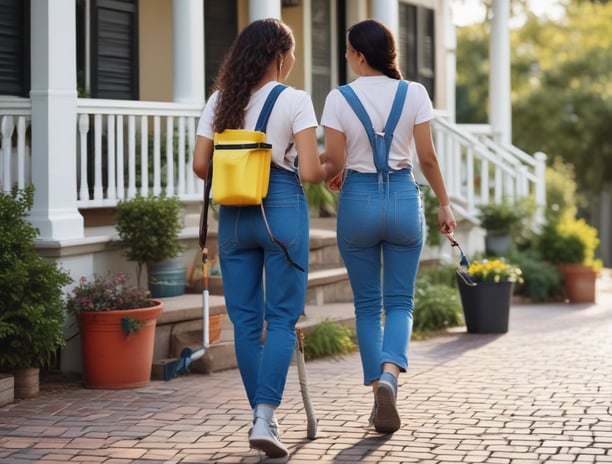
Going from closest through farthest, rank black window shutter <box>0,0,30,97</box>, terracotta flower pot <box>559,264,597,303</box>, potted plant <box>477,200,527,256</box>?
1. black window shutter <box>0,0,30,97</box>
2. terracotta flower pot <box>559,264,597,303</box>
3. potted plant <box>477,200,527,256</box>

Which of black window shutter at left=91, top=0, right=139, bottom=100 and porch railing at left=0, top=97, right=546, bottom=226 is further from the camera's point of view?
black window shutter at left=91, top=0, right=139, bottom=100

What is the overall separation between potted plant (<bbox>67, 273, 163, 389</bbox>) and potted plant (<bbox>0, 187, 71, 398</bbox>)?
25 cm

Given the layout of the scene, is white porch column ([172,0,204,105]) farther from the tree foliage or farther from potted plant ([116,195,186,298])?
the tree foliage

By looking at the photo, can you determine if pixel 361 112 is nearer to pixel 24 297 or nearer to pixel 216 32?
pixel 24 297

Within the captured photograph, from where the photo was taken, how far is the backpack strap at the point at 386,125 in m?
5.78

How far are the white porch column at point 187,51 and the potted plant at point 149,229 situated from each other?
5.68 ft

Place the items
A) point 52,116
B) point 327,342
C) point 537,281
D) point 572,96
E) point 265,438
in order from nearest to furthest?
point 265,438 < point 52,116 < point 327,342 < point 537,281 < point 572,96

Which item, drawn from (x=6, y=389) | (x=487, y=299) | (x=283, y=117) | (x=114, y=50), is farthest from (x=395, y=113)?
(x=114, y=50)

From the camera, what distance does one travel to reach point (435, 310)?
34.7 feet

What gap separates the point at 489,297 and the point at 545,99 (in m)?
21.3

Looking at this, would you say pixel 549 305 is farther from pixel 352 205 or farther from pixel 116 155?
pixel 352 205

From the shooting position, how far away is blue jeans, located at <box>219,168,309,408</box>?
538 centimetres

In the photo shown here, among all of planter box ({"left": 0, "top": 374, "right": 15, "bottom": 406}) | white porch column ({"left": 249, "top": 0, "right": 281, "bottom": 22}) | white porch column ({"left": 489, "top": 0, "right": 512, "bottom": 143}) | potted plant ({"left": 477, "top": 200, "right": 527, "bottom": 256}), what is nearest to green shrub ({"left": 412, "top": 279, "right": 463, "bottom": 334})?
potted plant ({"left": 477, "top": 200, "right": 527, "bottom": 256})

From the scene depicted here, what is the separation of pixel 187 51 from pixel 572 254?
530cm
